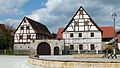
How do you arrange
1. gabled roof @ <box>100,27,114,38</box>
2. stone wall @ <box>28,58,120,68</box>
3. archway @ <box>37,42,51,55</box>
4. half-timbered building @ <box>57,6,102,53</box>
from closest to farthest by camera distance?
1. stone wall @ <box>28,58,120,68</box>
2. archway @ <box>37,42,51,55</box>
3. half-timbered building @ <box>57,6,102,53</box>
4. gabled roof @ <box>100,27,114,38</box>

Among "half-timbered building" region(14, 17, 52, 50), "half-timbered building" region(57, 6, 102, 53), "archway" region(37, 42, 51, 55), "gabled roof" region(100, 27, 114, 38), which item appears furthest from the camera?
"gabled roof" region(100, 27, 114, 38)

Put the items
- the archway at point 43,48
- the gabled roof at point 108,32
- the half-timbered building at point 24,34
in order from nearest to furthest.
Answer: the archway at point 43,48 → the half-timbered building at point 24,34 → the gabled roof at point 108,32

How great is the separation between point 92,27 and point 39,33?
47.2 feet

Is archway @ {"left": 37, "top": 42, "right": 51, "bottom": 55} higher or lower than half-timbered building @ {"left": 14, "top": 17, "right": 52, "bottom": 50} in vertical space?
lower

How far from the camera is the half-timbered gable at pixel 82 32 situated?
162 feet

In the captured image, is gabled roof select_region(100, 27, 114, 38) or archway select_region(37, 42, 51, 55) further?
gabled roof select_region(100, 27, 114, 38)

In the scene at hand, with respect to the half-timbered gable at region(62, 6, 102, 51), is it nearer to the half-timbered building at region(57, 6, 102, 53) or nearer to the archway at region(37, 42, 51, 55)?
the half-timbered building at region(57, 6, 102, 53)

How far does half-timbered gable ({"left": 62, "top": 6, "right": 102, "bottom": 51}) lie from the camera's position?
49.3 meters

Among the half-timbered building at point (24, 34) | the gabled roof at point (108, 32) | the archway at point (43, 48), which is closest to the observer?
the archway at point (43, 48)

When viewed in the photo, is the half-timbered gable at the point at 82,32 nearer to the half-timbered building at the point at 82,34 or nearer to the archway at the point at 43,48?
the half-timbered building at the point at 82,34

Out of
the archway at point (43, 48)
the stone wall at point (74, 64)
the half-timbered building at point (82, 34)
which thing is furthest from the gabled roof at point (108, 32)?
the stone wall at point (74, 64)

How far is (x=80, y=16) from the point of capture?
49.5m

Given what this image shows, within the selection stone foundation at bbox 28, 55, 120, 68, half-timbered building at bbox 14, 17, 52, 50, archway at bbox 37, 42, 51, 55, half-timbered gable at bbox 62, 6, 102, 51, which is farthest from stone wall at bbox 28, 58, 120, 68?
half-timbered building at bbox 14, 17, 52, 50

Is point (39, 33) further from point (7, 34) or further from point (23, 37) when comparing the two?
point (7, 34)
